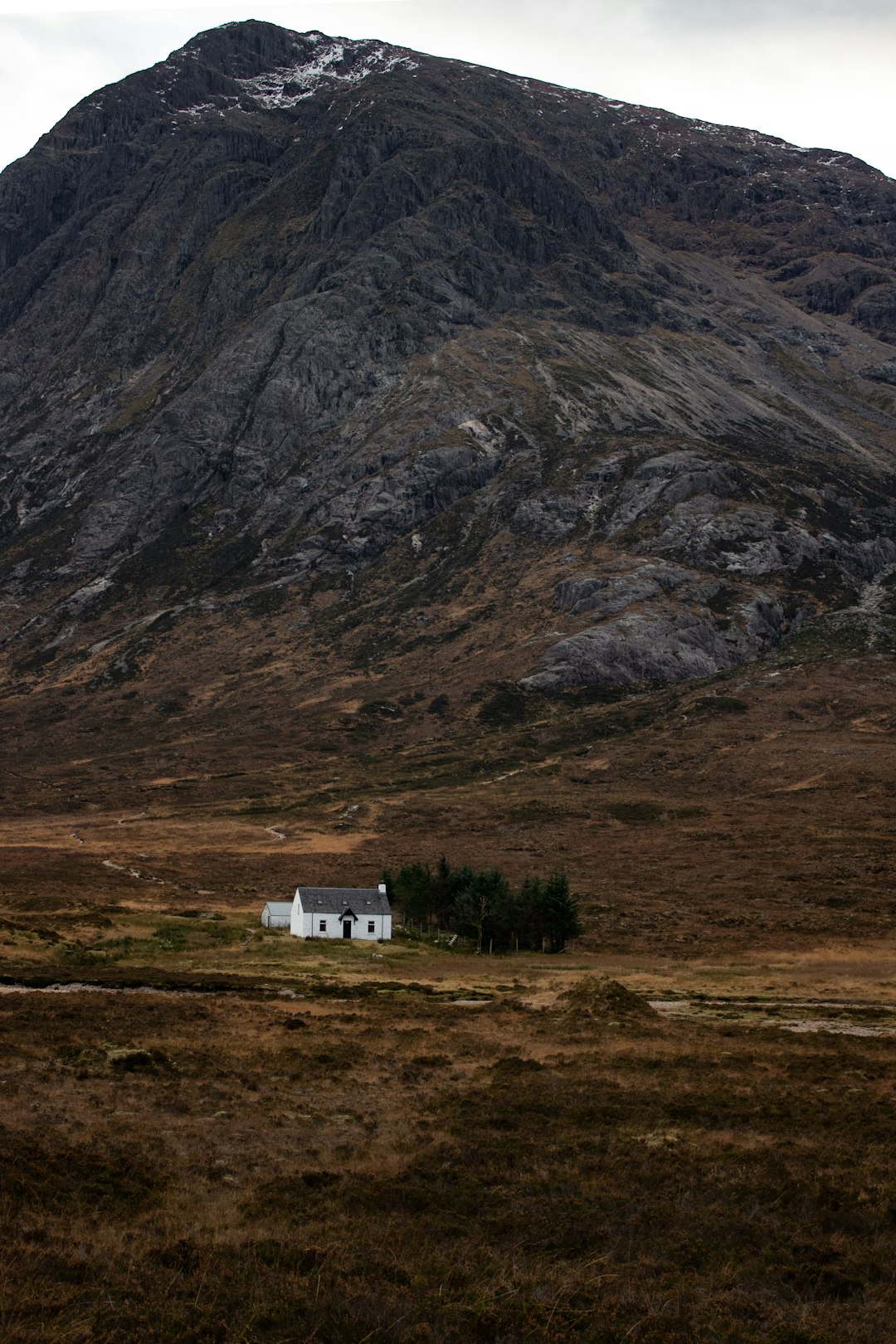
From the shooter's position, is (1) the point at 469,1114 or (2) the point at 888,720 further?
(2) the point at 888,720

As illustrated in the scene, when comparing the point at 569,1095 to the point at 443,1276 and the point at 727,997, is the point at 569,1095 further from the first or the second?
the point at 727,997

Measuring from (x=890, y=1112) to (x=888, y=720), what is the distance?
578 feet

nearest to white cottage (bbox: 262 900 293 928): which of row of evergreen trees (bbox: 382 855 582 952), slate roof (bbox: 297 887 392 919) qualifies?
slate roof (bbox: 297 887 392 919)

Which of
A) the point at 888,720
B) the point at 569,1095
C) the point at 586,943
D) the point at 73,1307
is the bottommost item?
the point at 586,943

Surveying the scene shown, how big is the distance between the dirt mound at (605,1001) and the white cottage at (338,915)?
35048 mm

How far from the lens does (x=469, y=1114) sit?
29.9 metres

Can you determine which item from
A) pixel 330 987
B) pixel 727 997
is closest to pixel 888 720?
pixel 727 997

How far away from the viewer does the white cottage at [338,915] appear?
275 ft

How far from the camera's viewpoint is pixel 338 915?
278ft

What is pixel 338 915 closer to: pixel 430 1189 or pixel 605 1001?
pixel 605 1001

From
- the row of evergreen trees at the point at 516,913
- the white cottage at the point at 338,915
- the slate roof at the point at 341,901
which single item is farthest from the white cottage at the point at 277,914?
the row of evergreen trees at the point at 516,913

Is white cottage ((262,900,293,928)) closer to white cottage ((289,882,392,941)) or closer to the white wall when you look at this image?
white cottage ((289,882,392,941))

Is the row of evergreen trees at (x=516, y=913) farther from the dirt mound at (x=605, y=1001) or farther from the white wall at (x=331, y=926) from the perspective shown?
the dirt mound at (x=605, y=1001)

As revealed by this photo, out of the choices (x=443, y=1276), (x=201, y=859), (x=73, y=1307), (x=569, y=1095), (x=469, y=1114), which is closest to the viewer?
(x=73, y=1307)
